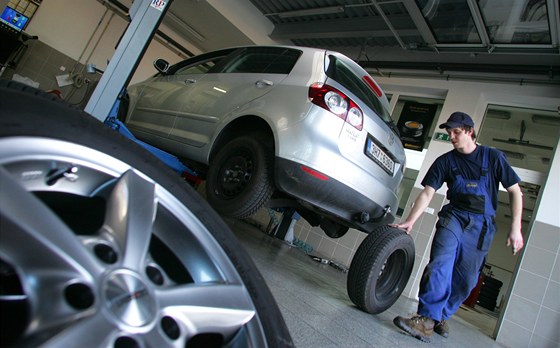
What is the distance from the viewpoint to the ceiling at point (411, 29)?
5258mm

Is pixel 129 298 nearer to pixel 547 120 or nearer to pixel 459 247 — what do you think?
pixel 459 247

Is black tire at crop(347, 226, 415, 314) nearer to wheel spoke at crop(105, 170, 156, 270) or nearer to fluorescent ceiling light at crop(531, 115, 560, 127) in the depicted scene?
wheel spoke at crop(105, 170, 156, 270)

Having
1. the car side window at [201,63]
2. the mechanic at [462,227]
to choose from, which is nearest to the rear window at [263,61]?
A: the car side window at [201,63]

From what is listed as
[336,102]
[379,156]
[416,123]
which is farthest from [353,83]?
[416,123]

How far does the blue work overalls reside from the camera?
2.40 metres

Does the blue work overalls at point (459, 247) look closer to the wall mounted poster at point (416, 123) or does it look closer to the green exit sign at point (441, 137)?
the green exit sign at point (441, 137)

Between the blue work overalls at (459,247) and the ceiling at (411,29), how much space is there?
370 cm

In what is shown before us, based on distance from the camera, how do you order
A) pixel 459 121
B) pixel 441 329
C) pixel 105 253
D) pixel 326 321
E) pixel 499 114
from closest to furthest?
pixel 105 253
pixel 326 321
pixel 459 121
pixel 441 329
pixel 499 114

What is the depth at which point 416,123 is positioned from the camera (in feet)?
24.7

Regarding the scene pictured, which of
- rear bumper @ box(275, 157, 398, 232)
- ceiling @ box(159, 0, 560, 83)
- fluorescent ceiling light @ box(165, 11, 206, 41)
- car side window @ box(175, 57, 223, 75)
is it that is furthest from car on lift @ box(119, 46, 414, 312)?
fluorescent ceiling light @ box(165, 11, 206, 41)

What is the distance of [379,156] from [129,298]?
232 cm

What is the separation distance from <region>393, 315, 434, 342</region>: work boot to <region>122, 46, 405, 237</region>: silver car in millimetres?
725

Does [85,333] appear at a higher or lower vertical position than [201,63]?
lower

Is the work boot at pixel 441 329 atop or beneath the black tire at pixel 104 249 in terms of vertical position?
beneath
